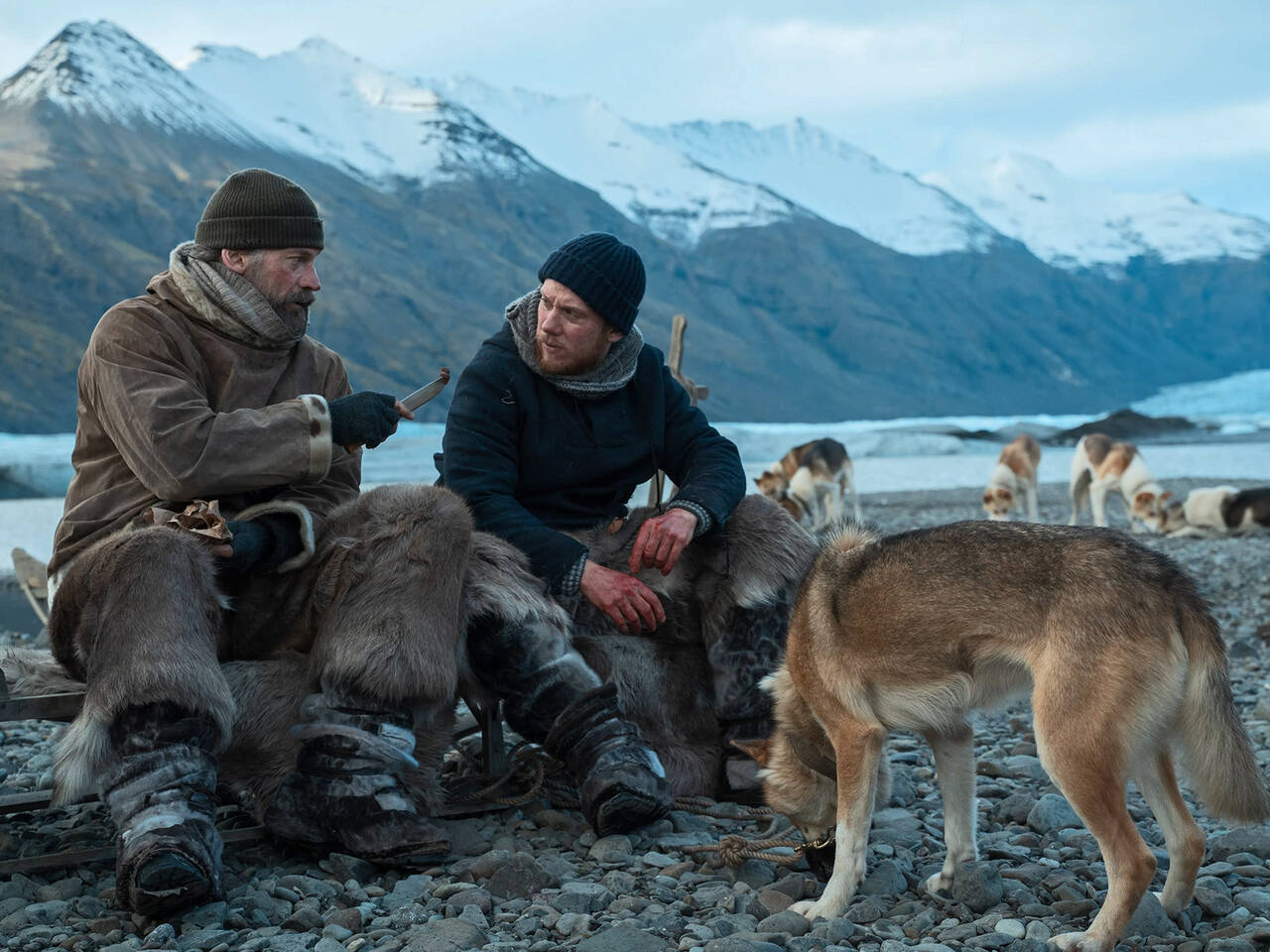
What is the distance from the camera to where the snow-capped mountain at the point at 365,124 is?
157 m

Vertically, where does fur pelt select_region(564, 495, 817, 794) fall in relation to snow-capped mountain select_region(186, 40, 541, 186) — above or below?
below

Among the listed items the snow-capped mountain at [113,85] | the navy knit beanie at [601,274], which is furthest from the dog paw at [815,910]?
the snow-capped mountain at [113,85]

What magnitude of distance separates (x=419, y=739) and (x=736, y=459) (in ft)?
5.92

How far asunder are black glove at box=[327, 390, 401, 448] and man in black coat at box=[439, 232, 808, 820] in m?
0.54

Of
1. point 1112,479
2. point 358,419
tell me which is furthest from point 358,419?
point 1112,479

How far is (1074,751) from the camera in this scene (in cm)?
323

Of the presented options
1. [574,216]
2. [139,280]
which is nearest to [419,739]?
[139,280]

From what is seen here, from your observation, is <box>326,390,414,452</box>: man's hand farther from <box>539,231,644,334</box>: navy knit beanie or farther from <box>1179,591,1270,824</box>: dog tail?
<box>1179,591,1270,824</box>: dog tail

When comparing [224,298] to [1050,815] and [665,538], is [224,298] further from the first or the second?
[1050,815]

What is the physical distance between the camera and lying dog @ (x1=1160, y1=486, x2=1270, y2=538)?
20.4 metres

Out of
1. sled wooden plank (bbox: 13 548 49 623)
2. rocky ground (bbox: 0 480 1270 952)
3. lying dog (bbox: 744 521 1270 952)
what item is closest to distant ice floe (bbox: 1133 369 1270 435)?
sled wooden plank (bbox: 13 548 49 623)

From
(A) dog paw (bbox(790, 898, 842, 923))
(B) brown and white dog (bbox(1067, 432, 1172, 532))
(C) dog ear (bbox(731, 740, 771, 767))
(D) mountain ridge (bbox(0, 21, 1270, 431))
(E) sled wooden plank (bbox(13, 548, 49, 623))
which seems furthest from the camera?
(D) mountain ridge (bbox(0, 21, 1270, 431))

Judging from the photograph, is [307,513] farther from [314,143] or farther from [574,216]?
[314,143]

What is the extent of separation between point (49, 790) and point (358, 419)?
1737 mm
